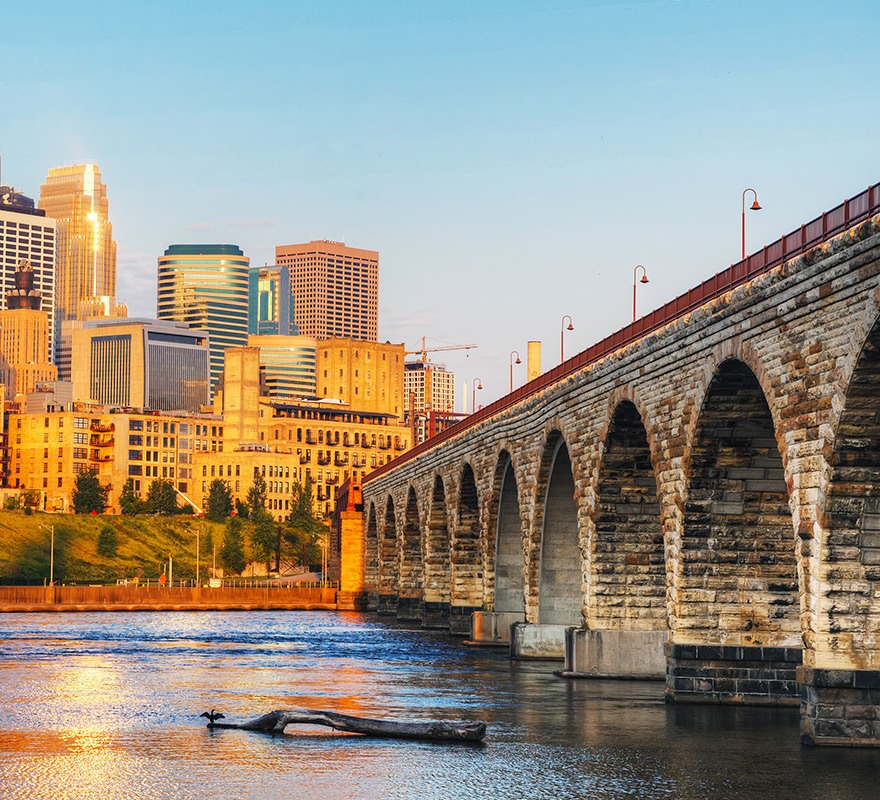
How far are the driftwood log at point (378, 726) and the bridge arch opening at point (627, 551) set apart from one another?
19.5 meters

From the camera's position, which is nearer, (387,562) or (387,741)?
(387,741)

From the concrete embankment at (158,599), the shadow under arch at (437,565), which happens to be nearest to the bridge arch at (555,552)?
the shadow under arch at (437,565)

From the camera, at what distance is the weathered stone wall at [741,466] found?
121 ft

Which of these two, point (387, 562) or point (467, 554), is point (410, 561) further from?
point (467, 554)

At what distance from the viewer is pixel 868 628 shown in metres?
36.9

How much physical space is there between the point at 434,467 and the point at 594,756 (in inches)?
2633

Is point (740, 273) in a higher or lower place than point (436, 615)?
higher

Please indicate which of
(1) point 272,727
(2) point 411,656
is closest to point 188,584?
(2) point 411,656

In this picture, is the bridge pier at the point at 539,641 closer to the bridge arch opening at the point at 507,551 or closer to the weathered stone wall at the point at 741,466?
the weathered stone wall at the point at 741,466

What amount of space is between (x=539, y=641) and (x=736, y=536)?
80.7ft

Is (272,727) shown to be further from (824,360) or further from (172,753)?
(824,360)

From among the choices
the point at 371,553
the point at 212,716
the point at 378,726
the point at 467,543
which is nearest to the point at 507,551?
the point at 467,543

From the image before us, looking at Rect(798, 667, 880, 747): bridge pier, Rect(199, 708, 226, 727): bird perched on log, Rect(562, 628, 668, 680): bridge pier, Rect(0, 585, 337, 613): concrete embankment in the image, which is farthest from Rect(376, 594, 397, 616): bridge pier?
Rect(798, 667, 880, 747): bridge pier

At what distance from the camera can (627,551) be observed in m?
59.6
